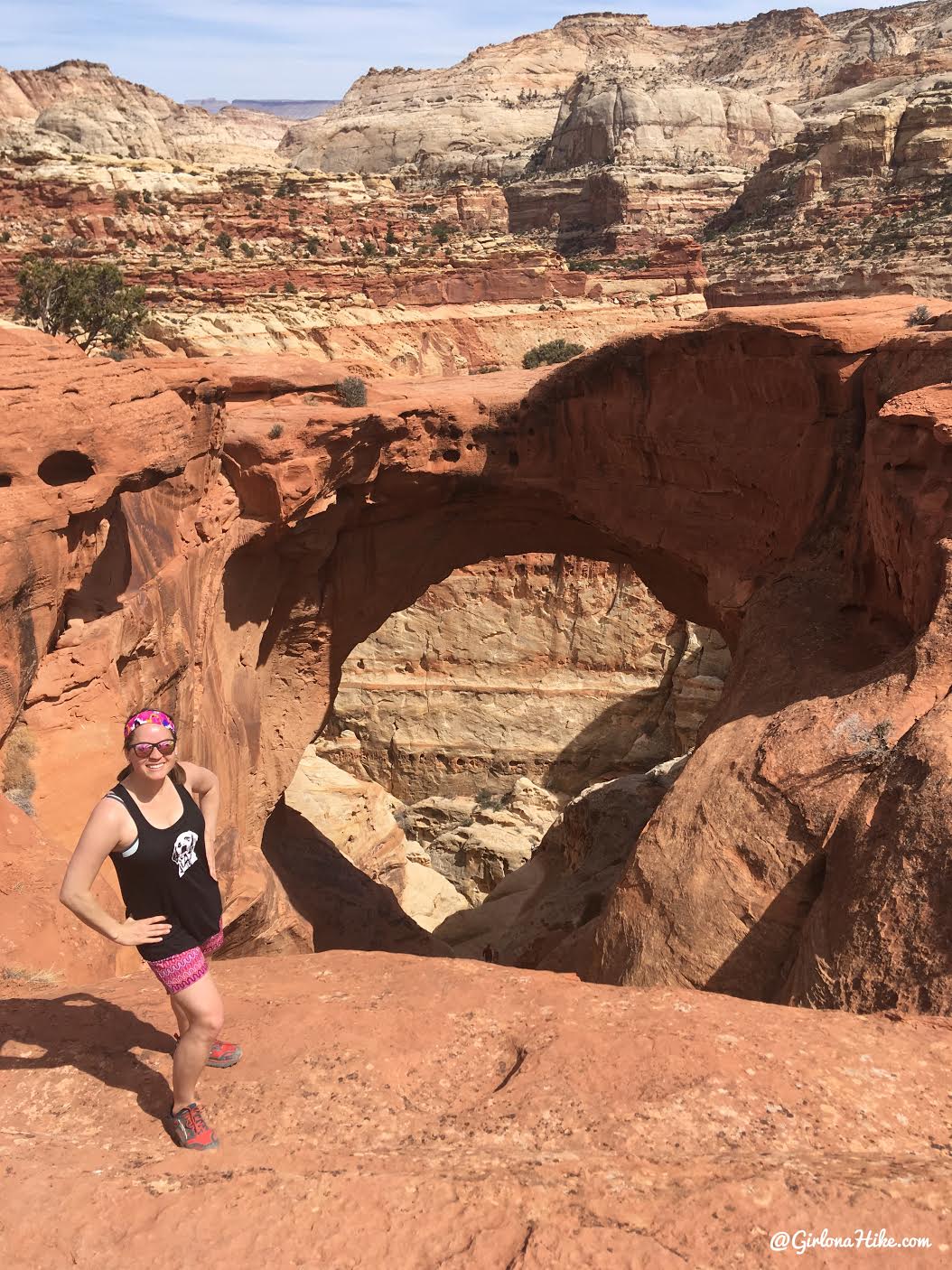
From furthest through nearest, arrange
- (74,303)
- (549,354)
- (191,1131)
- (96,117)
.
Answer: (96,117)
(549,354)
(74,303)
(191,1131)

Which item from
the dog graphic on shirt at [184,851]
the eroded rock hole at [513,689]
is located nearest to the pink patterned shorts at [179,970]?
the dog graphic on shirt at [184,851]

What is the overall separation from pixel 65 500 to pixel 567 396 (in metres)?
9.06

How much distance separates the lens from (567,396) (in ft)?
49.7

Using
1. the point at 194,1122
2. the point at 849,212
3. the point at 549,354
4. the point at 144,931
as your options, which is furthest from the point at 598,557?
the point at 849,212

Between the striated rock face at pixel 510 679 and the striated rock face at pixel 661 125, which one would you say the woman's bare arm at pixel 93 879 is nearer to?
the striated rock face at pixel 510 679

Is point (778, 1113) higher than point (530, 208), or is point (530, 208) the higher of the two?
point (530, 208)

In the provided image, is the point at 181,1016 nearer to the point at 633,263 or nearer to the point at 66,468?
the point at 66,468

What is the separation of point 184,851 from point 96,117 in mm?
110517

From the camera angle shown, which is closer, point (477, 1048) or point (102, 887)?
point (477, 1048)

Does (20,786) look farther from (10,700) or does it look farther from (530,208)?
(530,208)

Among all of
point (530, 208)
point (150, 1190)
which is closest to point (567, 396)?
point (150, 1190)

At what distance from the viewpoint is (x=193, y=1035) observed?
4.15 metres

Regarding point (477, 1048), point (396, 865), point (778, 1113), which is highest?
point (778, 1113)

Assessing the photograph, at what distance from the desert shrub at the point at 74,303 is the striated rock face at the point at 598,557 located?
17282mm
